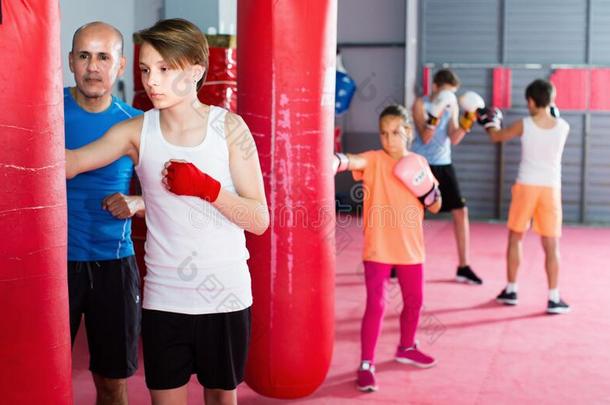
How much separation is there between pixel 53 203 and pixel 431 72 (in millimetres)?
7343

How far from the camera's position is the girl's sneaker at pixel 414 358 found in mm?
3912

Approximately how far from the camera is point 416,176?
356 cm

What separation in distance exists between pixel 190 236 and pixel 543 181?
131 inches

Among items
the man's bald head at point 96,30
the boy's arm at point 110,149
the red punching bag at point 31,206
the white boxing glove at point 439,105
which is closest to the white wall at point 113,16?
the white boxing glove at point 439,105

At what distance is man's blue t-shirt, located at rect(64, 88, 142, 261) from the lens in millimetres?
2652

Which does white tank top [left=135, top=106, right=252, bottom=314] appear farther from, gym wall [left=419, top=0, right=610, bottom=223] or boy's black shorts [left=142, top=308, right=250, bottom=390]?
gym wall [left=419, top=0, right=610, bottom=223]

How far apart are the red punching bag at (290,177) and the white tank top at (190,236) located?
2.38 ft

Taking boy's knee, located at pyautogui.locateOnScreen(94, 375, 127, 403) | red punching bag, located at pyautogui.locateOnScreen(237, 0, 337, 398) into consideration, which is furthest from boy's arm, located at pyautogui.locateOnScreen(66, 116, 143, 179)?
boy's knee, located at pyautogui.locateOnScreen(94, 375, 127, 403)

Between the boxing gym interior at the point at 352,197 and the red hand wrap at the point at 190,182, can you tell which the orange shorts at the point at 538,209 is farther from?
the red hand wrap at the point at 190,182

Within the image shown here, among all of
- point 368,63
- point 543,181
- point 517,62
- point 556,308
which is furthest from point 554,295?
point 368,63

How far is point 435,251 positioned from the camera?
707 centimetres

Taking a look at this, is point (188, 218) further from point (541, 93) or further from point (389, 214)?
point (541, 93)

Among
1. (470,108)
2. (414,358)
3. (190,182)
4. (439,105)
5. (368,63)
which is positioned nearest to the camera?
(190,182)

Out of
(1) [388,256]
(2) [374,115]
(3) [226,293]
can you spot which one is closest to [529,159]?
(1) [388,256]
